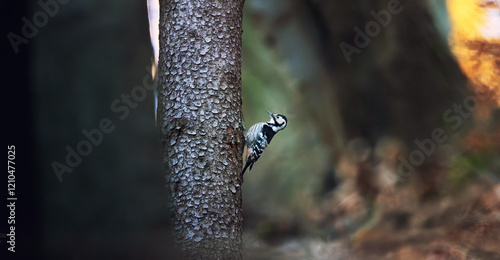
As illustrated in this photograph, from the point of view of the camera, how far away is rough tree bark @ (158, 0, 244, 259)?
1.47m

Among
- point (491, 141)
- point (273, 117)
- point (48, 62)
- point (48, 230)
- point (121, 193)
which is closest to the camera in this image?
point (48, 230)

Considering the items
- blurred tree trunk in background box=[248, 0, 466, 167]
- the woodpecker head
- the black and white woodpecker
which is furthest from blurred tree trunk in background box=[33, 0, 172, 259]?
blurred tree trunk in background box=[248, 0, 466, 167]

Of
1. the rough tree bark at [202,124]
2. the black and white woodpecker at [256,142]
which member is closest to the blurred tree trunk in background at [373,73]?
the black and white woodpecker at [256,142]

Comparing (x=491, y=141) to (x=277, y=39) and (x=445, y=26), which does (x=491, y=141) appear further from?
(x=277, y=39)

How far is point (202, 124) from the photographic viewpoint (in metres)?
1.50

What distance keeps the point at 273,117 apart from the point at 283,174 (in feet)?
3.04

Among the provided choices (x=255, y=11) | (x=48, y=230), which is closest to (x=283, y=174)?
(x=255, y=11)

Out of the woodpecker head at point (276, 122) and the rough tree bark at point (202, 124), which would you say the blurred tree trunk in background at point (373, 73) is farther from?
the rough tree bark at point (202, 124)

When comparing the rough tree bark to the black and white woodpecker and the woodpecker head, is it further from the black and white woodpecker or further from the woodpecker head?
the woodpecker head

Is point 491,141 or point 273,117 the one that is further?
point 491,141

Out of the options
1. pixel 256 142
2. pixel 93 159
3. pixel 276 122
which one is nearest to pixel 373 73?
pixel 276 122

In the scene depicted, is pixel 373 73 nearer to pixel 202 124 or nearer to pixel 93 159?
pixel 202 124

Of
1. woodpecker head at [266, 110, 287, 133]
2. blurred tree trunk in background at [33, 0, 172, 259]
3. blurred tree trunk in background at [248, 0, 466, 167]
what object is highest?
blurred tree trunk in background at [248, 0, 466, 167]

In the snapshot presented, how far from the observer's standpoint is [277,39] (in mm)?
3570
